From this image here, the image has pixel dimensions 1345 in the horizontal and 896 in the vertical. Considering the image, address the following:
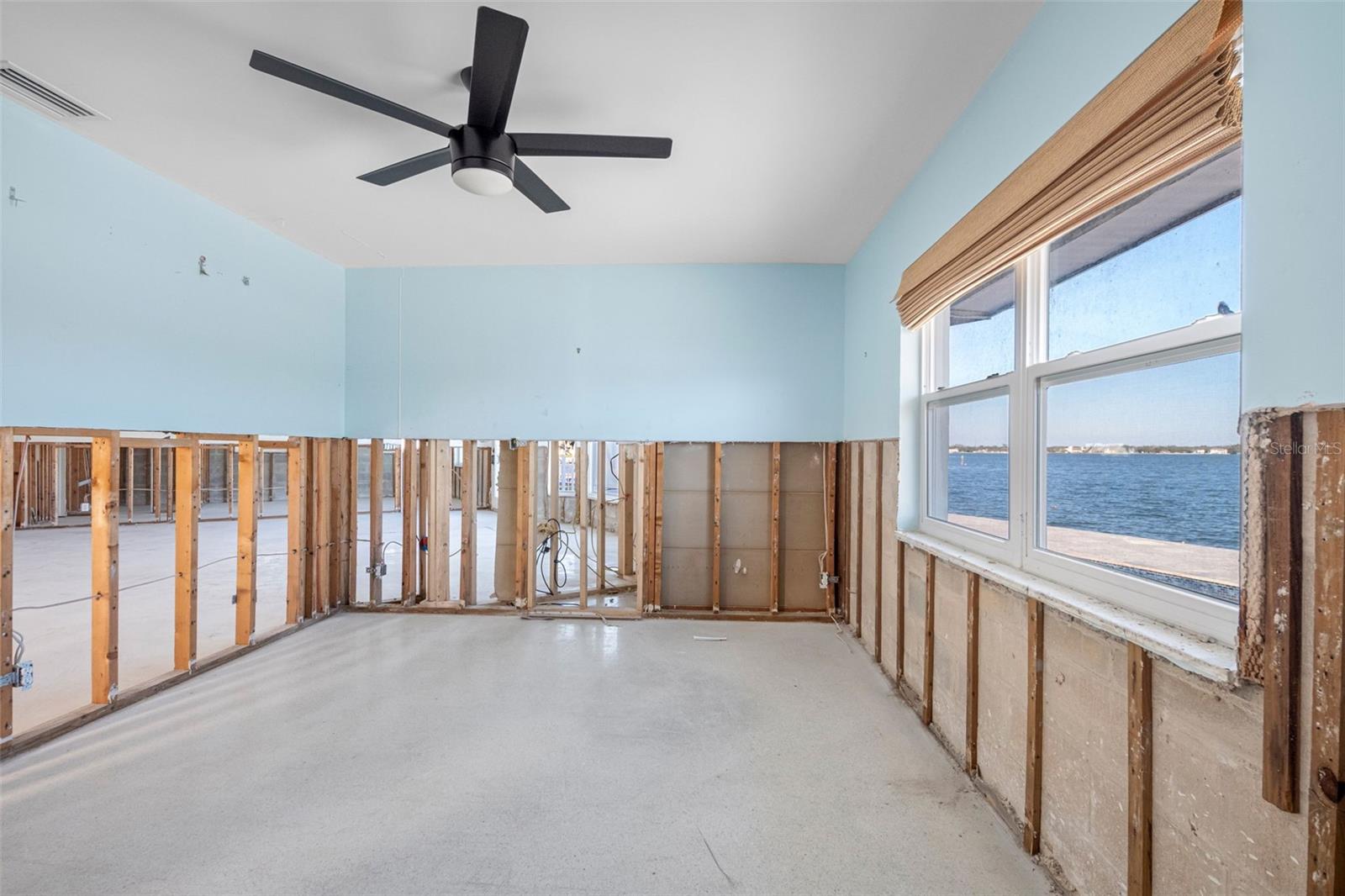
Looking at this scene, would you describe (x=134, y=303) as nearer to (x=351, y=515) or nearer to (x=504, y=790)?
(x=351, y=515)

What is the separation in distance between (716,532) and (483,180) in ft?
10.8

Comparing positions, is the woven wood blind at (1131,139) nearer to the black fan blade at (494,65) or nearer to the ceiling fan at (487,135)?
the ceiling fan at (487,135)

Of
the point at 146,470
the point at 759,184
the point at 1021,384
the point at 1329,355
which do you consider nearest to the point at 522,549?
the point at 759,184

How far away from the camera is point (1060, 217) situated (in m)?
1.63

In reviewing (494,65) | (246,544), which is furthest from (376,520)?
(494,65)

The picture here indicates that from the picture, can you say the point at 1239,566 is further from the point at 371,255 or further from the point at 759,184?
the point at 371,255

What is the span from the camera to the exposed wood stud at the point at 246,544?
365 centimetres

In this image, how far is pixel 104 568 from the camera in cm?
279

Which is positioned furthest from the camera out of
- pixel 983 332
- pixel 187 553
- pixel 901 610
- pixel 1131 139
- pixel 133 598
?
pixel 133 598

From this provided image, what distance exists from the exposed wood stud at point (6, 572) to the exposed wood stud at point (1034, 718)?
4414 millimetres

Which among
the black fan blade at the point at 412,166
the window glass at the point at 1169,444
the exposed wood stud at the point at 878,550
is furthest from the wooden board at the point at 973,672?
the black fan blade at the point at 412,166

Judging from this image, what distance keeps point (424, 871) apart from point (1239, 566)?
101 inches

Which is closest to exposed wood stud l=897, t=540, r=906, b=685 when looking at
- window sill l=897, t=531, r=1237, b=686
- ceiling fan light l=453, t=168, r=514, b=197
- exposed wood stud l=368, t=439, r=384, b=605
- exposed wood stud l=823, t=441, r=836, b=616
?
window sill l=897, t=531, r=1237, b=686

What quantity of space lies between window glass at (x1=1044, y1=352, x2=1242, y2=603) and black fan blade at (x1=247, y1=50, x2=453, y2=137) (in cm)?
255
